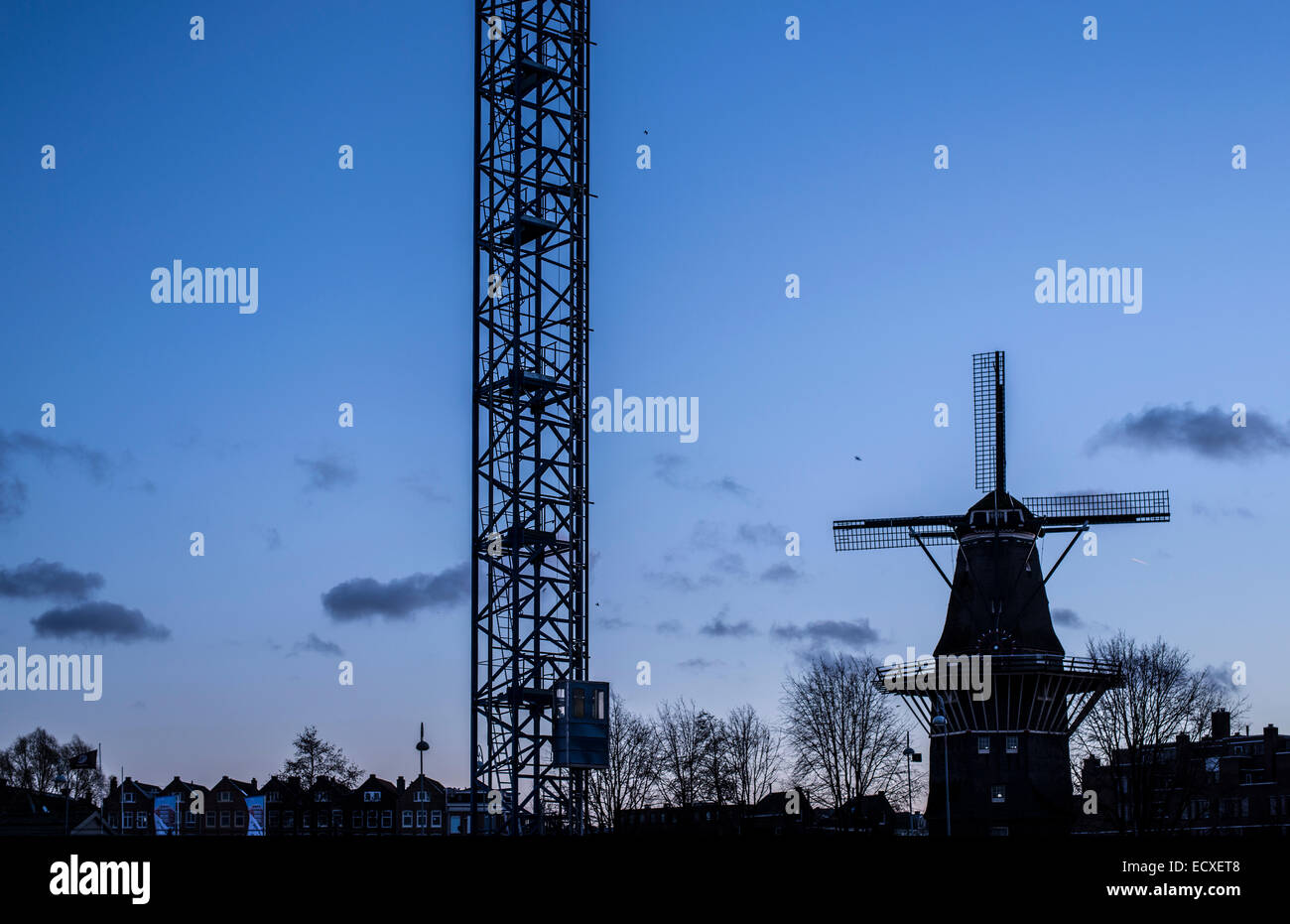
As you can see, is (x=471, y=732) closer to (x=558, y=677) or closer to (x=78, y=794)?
(x=558, y=677)

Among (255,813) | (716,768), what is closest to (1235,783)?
(716,768)

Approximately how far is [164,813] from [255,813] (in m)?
11.3

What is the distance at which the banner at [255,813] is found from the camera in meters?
127

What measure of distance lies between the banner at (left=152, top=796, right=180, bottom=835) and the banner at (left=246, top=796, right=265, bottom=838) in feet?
20.7

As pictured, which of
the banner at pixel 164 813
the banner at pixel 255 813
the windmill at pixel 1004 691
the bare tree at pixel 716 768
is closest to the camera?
the windmill at pixel 1004 691

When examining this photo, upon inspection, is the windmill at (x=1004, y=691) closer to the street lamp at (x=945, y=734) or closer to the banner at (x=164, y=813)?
the street lamp at (x=945, y=734)

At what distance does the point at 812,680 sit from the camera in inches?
3622

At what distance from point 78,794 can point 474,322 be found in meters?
124

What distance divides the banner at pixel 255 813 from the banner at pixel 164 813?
6.32m

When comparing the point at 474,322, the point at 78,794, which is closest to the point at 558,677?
Answer: the point at 474,322

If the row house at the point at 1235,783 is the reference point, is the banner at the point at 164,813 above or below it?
below

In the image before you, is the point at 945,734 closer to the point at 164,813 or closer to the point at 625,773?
the point at 625,773

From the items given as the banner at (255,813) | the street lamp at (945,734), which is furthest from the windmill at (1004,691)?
the banner at (255,813)

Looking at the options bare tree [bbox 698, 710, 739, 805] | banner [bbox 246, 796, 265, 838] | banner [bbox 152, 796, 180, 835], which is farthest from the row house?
banner [bbox 152, 796, 180, 835]
